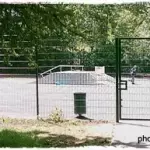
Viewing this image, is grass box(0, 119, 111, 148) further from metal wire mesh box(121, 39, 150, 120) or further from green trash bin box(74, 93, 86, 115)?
metal wire mesh box(121, 39, 150, 120)

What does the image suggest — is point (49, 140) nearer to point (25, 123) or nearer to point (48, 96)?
point (25, 123)

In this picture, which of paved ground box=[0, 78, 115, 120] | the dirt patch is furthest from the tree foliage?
paved ground box=[0, 78, 115, 120]

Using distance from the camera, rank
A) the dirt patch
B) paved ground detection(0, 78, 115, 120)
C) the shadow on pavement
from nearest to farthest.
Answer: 1. the shadow on pavement
2. the dirt patch
3. paved ground detection(0, 78, 115, 120)

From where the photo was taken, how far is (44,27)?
12.9ft

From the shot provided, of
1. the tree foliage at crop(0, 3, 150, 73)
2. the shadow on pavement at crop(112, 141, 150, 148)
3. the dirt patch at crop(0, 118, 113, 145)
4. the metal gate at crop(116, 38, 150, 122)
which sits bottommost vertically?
the dirt patch at crop(0, 118, 113, 145)

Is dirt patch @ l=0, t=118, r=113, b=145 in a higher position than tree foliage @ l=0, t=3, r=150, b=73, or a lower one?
lower

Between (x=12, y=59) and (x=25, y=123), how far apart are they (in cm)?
195

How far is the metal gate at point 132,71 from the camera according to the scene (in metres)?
6.96

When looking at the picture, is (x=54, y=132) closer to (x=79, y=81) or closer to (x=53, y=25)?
(x=79, y=81)

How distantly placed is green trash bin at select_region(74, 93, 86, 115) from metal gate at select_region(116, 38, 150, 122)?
64 centimetres

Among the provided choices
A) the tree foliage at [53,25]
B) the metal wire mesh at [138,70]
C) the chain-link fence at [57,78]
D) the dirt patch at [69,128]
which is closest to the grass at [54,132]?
the dirt patch at [69,128]

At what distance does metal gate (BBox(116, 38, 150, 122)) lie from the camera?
6.96m

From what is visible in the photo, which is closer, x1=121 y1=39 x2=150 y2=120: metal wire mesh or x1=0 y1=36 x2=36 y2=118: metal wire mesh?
x1=0 y1=36 x2=36 y2=118: metal wire mesh

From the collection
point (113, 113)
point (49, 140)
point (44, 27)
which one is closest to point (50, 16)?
point (44, 27)
